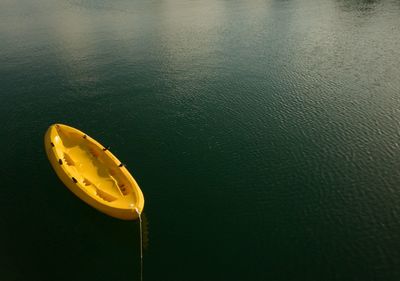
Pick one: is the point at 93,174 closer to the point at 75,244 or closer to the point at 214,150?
the point at 75,244

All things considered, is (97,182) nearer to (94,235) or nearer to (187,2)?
(94,235)

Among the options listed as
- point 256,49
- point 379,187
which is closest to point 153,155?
point 379,187

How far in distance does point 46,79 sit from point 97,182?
2768cm

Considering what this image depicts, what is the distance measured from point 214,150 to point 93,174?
38.5 ft

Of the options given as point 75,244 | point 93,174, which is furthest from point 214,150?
point 75,244

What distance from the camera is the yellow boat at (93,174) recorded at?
22297mm

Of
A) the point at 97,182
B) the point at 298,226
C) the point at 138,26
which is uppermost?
the point at 138,26

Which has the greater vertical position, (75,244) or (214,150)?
(214,150)

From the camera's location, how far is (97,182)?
987 inches

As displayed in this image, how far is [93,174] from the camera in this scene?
85.3ft

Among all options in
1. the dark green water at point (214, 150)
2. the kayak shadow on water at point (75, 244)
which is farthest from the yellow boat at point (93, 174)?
the dark green water at point (214, 150)

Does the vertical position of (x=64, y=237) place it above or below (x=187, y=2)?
below

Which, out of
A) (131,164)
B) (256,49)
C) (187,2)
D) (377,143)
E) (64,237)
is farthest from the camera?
(187,2)

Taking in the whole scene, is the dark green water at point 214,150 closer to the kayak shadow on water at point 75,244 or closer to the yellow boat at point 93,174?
the kayak shadow on water at point 75,244
